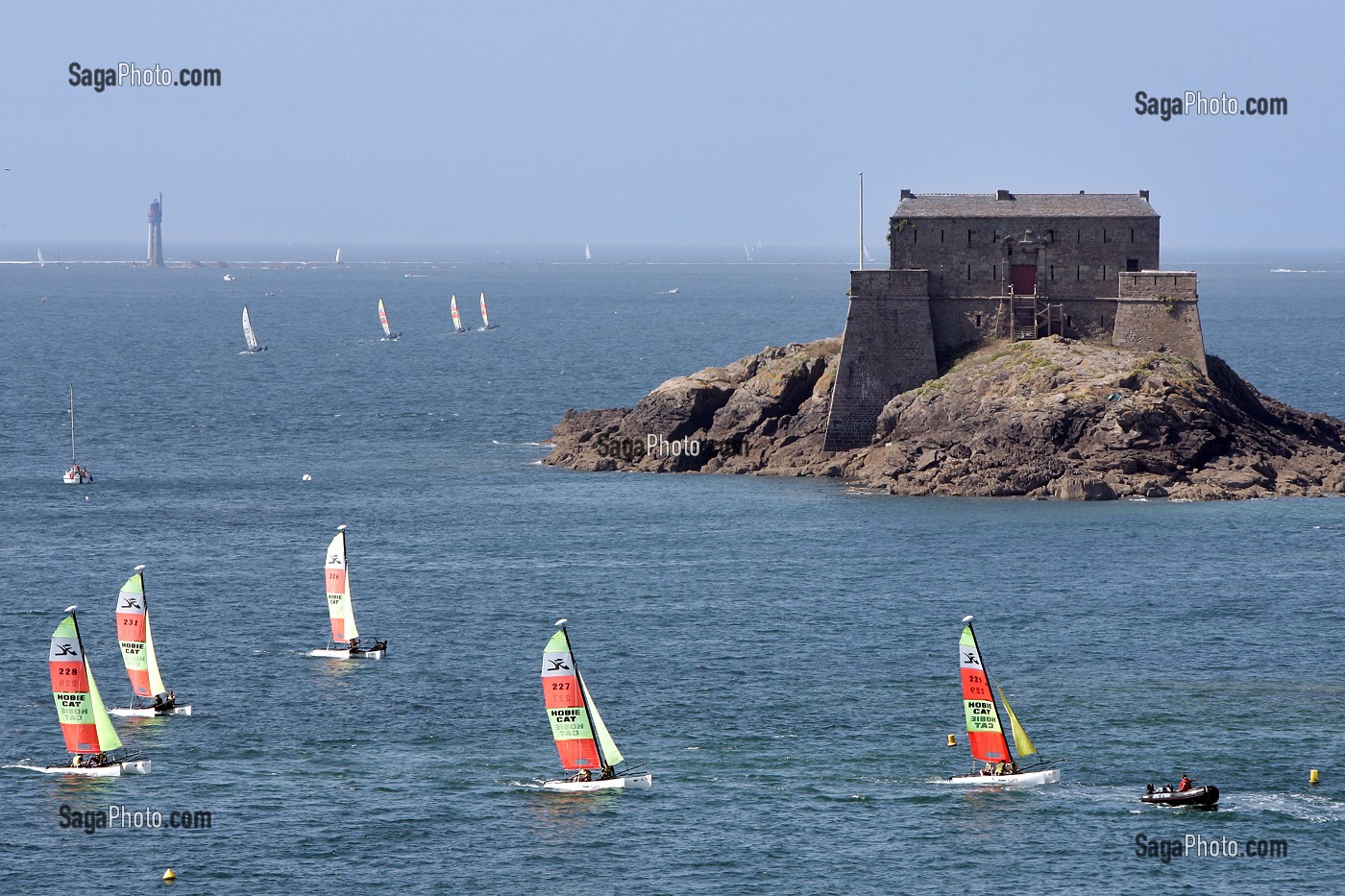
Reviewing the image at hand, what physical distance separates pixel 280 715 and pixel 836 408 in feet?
157

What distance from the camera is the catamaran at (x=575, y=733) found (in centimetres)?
5197

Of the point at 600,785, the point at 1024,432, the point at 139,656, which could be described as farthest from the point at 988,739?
the point at 1024,432

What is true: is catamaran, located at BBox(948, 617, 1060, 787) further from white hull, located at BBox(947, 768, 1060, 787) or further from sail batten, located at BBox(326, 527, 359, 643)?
sail batten, located at BBox(326, 527, 359, 643)

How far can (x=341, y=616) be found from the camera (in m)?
66.7

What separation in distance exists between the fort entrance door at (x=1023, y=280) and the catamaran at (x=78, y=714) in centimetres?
6102

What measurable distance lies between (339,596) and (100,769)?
1424 centimetres

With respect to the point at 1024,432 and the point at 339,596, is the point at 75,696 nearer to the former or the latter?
the point at 339,596

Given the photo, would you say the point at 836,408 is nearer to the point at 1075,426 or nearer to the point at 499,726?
the point at 1075,426

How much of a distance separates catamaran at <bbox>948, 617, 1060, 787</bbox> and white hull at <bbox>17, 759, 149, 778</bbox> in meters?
23.0

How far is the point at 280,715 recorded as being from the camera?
58.8m

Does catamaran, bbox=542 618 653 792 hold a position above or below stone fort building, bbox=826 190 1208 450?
below

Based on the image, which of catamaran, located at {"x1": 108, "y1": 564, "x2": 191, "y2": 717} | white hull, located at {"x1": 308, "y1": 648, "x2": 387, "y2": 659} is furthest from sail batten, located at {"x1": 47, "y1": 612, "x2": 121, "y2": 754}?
white hull, located at {"x1": 308, "y1": 648, "x2": 387, "y2": 659}

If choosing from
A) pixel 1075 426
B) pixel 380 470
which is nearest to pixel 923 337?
pixel 1075 426

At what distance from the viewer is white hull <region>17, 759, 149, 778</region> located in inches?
2106
